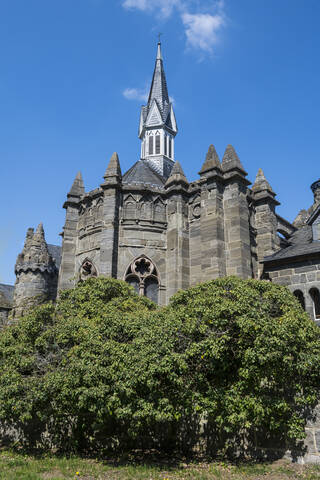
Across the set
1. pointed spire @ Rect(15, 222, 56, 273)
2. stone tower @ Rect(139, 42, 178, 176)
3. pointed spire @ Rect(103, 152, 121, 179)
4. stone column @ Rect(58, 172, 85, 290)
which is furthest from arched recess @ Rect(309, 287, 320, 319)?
stone tower @ Rect(139, 42, 178, 176)

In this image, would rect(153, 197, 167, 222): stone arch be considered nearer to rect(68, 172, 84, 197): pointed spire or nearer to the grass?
rect(68, 172, 84, 197): pointed spire

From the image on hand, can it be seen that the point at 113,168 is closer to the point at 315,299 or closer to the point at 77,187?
the point at 77,187

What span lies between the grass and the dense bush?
28.3 inches

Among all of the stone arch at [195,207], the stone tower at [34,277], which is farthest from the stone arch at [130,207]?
the stone tower at [34,277]

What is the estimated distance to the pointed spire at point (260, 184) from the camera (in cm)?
2286

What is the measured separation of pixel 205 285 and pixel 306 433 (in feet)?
18.1

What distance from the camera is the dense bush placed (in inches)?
355

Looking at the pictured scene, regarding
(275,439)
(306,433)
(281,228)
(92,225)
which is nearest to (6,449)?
(275,439)

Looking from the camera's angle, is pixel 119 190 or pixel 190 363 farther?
A: pixel 119 190

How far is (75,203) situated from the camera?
24531mm

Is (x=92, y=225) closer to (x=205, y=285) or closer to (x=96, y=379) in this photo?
(x=205, y=285)

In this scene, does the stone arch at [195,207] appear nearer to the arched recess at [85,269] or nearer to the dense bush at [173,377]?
the arched recess at [85,269]

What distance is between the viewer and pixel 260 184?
75.9 ft

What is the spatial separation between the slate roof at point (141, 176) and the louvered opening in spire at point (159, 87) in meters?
19.8
